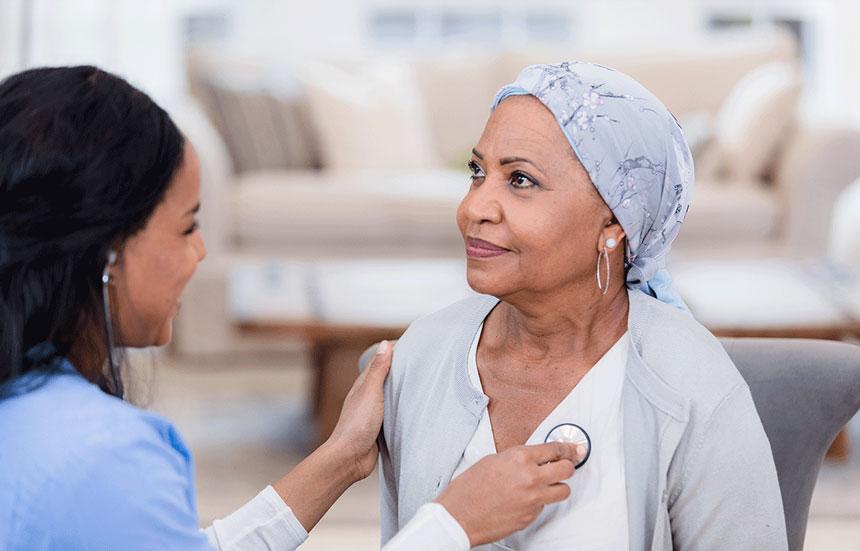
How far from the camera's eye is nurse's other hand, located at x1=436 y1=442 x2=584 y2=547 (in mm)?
1454

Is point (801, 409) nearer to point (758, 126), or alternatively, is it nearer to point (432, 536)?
point (432, 536)

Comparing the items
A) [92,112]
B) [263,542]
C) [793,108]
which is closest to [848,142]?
[793,108]

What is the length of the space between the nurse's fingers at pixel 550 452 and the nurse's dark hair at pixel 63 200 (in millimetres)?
496

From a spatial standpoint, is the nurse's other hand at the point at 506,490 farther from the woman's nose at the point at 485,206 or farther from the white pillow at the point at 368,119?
the white pillow at the point at 368,119

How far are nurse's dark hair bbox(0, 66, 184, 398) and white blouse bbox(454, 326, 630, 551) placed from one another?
53 centimetres

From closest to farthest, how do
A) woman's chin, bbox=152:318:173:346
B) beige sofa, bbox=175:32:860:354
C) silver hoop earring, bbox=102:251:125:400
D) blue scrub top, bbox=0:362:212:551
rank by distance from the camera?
blue scrub top, bbox=0:362:212:551 → silver hoop earring, bbox=102:251:125:400 → woman's chin, bbox=152:318:173:346 → beige sofa, bbox=175:32:860:354

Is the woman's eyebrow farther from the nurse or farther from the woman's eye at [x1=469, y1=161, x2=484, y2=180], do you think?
the nurse

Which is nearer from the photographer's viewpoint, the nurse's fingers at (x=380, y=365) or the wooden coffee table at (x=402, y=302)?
the nurse's fingers at (x=380, y=365)

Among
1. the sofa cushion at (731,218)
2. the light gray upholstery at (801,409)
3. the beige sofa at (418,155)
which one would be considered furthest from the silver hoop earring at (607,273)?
the sofa cushion at (731,218)

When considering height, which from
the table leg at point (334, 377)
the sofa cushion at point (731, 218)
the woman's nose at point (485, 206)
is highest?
the woman's nose at point (485, 206)

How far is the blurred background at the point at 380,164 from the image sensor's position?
3.51 meters

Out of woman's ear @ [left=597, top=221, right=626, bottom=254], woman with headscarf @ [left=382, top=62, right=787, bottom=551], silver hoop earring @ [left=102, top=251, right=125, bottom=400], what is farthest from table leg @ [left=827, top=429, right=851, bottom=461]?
silver hoop earring @ [left=102, top=251, right=125, bottom=400]

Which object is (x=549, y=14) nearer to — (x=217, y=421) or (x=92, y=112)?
(x=217, y=421)

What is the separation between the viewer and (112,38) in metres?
5.74
